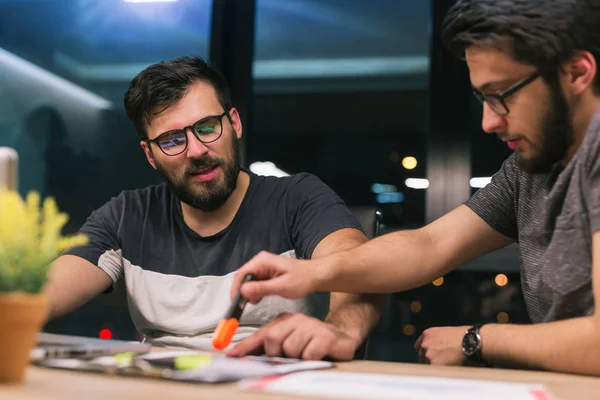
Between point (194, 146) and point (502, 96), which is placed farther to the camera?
point (194, 146)

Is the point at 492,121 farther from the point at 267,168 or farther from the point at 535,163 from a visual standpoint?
the point at 267,168

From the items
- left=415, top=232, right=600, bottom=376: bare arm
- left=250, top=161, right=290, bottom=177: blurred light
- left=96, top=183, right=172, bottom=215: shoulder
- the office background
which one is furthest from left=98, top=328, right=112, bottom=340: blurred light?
left=415, top=232, right=600, bottom=376: bare arm

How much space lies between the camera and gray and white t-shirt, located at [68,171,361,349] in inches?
64.2

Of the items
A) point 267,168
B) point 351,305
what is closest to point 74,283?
point 351,305

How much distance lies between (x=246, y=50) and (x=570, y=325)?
2598 mm

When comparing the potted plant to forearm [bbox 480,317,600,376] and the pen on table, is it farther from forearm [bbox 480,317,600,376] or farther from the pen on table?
forearm [bbox 480,317,600,376]

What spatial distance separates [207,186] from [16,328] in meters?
1.06

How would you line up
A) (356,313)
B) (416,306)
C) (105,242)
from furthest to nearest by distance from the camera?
(416,306) < (105,242) < (356,313)

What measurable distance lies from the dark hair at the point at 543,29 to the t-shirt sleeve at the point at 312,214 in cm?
56

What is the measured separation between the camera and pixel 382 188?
11.6 ft

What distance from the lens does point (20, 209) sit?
28.8 inches

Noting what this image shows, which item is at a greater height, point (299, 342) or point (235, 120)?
point (235, 120)

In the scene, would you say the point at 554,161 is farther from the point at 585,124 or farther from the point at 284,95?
the point at 284,95

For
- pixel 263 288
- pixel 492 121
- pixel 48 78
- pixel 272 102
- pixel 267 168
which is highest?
pixel 48 78
